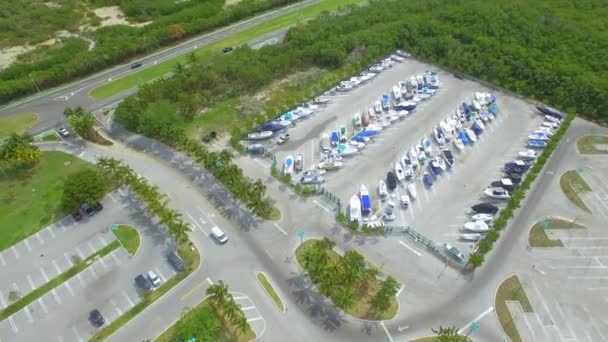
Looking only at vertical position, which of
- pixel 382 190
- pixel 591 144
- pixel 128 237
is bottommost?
pixel 591 144

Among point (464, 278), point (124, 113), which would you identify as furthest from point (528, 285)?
point (124, 113)

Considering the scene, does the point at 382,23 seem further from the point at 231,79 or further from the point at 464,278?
the point at 464,278

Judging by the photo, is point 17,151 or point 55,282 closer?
point 55,282

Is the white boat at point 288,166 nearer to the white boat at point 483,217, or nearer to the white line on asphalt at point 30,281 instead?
the white boat at point 483,217

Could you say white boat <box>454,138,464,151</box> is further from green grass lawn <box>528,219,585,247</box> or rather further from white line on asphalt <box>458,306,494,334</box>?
white line on asphalt <box>458,306,494,334</box>

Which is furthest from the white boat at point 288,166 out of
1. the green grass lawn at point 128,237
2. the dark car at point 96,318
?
the dark car at point 96,318

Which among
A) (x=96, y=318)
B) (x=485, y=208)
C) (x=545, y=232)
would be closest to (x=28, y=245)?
(x=96, y=318)

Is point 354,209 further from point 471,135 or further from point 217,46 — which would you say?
point 217,46

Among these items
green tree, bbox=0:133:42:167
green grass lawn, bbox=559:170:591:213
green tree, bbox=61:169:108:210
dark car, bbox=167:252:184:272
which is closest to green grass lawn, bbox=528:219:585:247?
green grass lawn, bbox=559:170:591:213
